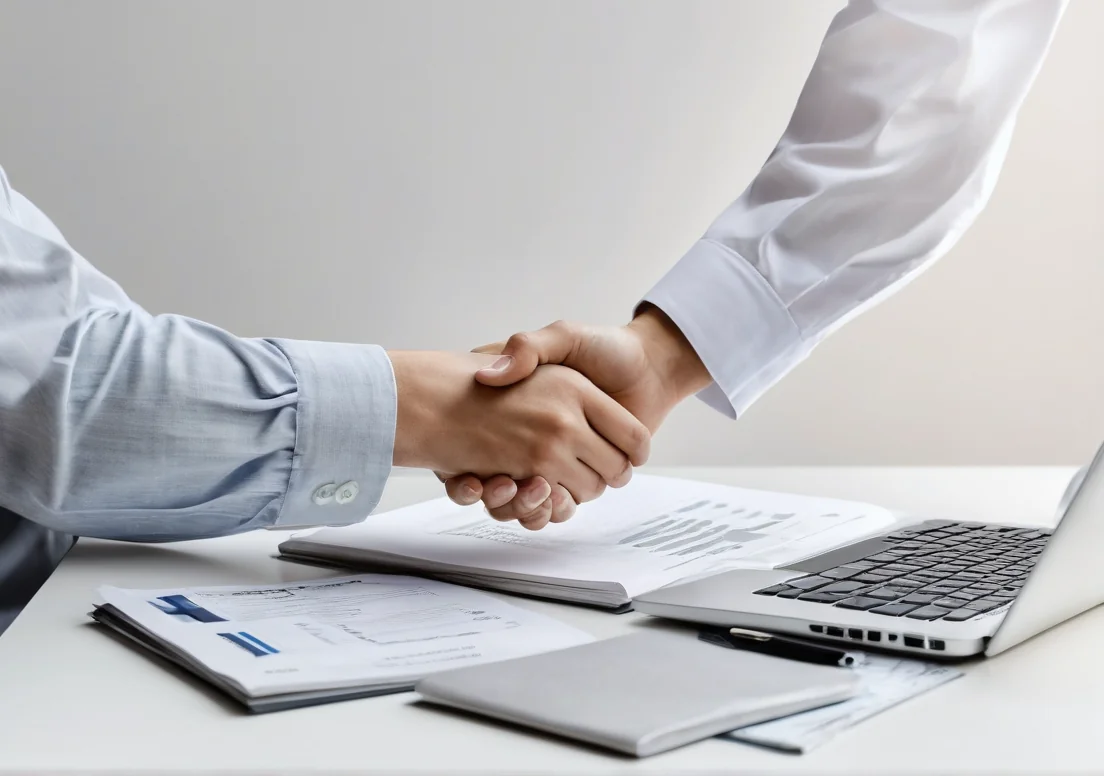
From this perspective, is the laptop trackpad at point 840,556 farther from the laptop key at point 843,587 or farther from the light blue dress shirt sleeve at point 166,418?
the light blue dress shirt sleeve at point 166,418

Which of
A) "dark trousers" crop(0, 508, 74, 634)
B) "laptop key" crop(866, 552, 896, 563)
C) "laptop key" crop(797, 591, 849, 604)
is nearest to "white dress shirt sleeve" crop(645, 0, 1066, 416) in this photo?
"laptop key" crop(866, 552, 896, 563)

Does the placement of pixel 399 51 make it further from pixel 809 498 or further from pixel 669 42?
pixel 809 498

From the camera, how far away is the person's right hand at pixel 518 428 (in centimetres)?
77

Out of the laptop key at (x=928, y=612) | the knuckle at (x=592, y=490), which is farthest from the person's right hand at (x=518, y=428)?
the laptop key at (x=928, y=612)

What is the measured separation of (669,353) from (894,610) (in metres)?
0.52

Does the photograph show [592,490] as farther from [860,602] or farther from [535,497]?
[860,602]

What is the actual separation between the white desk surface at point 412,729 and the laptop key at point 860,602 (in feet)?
0.18

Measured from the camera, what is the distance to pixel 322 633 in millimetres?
523

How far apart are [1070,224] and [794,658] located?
2007 millimetres

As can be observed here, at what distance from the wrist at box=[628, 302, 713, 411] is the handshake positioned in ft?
0.37

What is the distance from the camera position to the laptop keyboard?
53 cm

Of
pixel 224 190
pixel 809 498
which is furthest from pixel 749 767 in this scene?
pixel 224 190

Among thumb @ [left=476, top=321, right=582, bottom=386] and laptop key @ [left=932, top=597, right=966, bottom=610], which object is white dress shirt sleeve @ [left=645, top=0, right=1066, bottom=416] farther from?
laptop key @ [left=932, top=597, right=966, bottom=610]

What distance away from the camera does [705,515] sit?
0.85 metres
